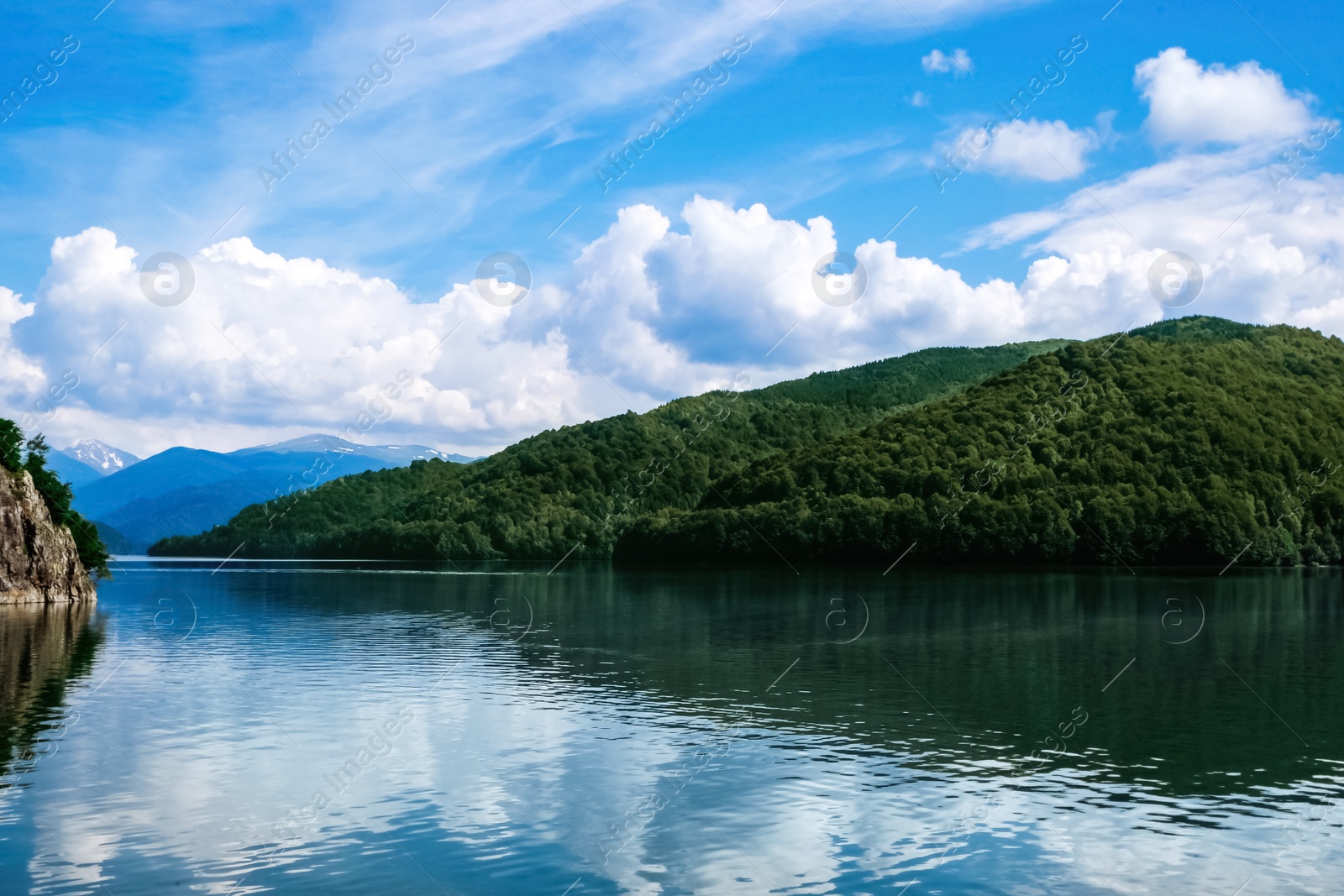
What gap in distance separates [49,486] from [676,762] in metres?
83.7

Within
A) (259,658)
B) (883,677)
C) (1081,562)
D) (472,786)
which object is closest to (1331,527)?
(1081,562)

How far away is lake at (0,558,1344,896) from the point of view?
21.5 m

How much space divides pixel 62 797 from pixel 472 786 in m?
9.15

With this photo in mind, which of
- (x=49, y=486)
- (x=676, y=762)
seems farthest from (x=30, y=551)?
(x=676, y=762)

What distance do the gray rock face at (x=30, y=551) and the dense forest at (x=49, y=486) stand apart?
4.41 ft

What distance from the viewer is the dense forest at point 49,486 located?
300ft

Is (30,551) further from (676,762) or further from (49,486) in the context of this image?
(676,762)

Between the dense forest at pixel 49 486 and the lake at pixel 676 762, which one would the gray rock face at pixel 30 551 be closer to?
the dense forest at pixel 49 486

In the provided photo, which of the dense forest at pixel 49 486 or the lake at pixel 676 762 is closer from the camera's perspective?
the lake at pixel 676 762

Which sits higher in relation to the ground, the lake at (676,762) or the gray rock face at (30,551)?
the gray rock face at (30,551)

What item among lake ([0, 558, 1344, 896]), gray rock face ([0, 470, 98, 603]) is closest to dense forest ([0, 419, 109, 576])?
gray rock face ([0, 470, 98, 603])

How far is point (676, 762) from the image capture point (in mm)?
31016

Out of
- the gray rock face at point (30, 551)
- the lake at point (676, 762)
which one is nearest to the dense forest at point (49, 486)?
the gray rock face at point (30, 551)

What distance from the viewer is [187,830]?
23594 millimetres
